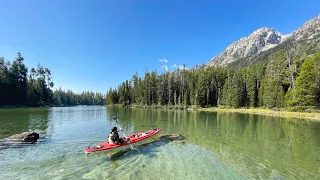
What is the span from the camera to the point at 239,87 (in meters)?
77.7

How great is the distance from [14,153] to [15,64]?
4472 inches

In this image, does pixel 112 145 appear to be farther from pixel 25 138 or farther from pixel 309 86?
pixel 309 86

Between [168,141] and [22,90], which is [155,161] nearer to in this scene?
[168,141]

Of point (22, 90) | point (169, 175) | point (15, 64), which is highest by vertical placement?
point (15, 64)

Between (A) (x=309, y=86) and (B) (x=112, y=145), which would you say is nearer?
(B) (x=112, y=145)

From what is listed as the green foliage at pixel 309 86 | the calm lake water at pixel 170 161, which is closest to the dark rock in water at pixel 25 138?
the calm lake water at pixel 170 161

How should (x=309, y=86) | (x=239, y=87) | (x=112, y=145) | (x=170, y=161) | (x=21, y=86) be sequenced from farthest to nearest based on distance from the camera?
(x=21, y=86)
(x=239, y=87)
(x=309, y=86)
(x=112, y=145)
(x=170, y=161)

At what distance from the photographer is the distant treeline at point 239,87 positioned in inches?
2064

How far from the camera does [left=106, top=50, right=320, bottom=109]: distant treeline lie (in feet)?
172

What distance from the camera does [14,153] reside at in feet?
53.6

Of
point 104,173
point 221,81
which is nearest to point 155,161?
point 104,173

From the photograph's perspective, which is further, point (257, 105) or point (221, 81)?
point (221, 81)

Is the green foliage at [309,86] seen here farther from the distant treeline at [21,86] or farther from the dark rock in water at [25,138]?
the distant treeline at [21,86]

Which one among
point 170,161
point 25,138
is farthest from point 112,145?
point 25,138
